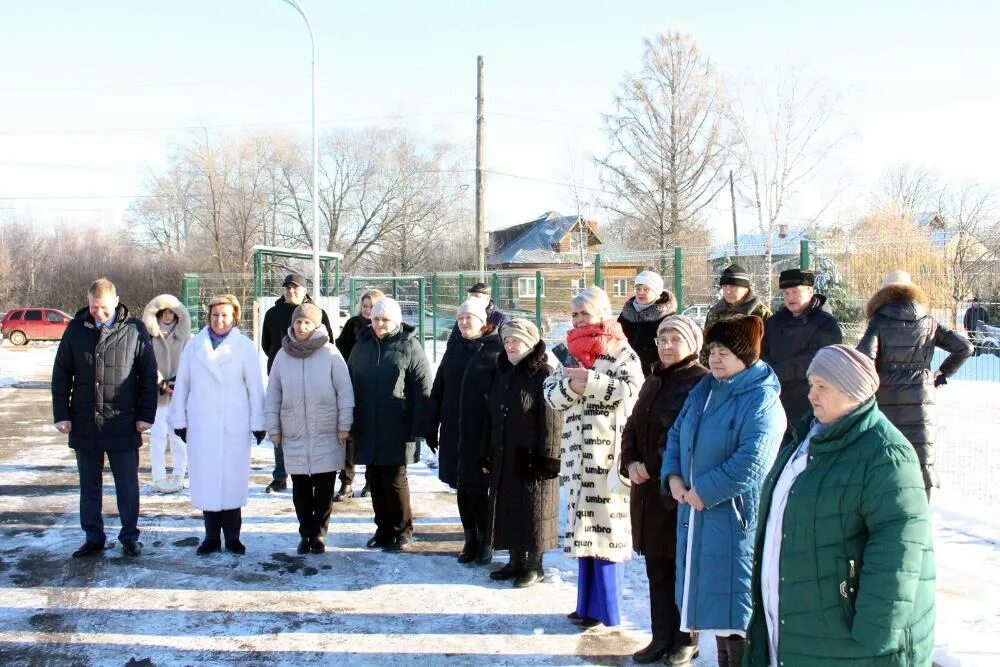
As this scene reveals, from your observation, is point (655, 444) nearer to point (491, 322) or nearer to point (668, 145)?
point (491, 322)

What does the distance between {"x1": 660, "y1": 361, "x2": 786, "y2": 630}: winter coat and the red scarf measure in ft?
3.19

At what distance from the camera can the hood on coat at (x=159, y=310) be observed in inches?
307

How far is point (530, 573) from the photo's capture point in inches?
208

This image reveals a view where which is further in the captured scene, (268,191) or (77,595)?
(268,191)

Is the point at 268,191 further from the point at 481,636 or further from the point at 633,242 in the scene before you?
the point at 481,636

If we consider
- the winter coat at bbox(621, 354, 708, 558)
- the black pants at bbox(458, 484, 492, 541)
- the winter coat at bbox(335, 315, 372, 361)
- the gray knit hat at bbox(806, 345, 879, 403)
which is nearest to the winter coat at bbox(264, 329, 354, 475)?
the black pants at bbox(458, 484, 492, 541)

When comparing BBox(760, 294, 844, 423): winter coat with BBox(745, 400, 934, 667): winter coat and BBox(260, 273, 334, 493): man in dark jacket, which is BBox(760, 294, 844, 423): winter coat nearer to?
BBox(745, 400, 934, 667): winter coat

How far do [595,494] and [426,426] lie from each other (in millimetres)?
1872

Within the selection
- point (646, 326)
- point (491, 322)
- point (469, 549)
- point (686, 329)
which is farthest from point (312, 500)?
point (686, 329)

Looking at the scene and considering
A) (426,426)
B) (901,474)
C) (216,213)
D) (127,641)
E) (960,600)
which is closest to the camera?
(901,474)


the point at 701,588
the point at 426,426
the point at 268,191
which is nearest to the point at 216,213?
the point at 268,191

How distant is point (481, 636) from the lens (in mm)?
4520

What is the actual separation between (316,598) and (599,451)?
2028 millimetres

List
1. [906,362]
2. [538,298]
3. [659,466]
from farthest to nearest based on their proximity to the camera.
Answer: [538,298] < [906,362] < [659,466]
